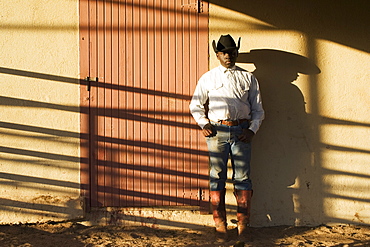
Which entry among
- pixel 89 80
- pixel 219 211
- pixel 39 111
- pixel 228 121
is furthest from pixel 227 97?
pixel 39 111

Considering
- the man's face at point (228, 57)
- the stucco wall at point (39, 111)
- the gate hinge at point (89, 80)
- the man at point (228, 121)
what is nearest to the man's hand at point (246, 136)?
the man at point (228, 121)

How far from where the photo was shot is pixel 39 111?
6.23 m

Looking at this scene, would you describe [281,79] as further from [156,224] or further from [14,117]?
[14,117]

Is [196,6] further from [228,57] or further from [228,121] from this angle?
[228,121]

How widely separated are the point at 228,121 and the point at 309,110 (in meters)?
1.10

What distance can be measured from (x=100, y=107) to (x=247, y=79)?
1.68 meters

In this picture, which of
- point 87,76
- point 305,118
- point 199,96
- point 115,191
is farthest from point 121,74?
point 305,118

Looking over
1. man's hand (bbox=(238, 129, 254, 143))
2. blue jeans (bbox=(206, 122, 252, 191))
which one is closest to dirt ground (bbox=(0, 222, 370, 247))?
blue jeans (bbox=(206, 122, 252, 191))

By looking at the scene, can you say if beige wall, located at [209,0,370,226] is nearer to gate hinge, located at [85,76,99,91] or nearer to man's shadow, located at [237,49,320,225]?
man's shadow, located at [237,49,320,225]

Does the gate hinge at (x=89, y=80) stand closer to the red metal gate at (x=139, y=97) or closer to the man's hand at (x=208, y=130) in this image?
the red metal gate at (x=139, y=97)

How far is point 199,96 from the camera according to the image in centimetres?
604

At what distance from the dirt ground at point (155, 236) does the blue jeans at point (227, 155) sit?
2.01ft

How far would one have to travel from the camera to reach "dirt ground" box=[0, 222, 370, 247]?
5957 mm

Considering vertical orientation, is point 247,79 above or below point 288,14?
below
